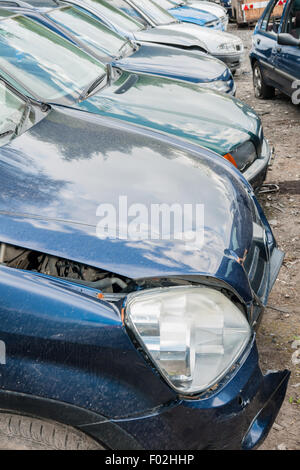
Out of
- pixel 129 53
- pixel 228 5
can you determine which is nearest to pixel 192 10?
pixel 129 53

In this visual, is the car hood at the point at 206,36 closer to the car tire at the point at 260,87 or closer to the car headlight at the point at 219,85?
the car tire at the point at 260,87

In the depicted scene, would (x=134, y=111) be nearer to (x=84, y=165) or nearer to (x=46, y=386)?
(x=84, y=165)

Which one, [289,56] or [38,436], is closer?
[38,436]

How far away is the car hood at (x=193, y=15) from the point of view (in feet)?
33.6

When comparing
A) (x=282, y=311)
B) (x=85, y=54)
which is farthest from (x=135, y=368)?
(x=85, y=54)

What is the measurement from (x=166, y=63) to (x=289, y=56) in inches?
67.5

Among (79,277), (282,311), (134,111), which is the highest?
(79,277)

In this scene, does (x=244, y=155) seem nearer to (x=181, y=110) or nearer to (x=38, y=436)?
(x=181, y=110)

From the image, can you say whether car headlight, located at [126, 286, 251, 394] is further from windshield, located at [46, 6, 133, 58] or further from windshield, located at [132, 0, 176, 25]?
windshield, located at [132, 0, 176, 25]

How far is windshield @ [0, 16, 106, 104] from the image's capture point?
3945 millimetres

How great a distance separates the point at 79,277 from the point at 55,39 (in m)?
3.46

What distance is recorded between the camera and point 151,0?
9328 millimetres

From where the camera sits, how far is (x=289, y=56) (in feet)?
21.8

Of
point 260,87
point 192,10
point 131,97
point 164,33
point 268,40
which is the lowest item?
point 260,87
